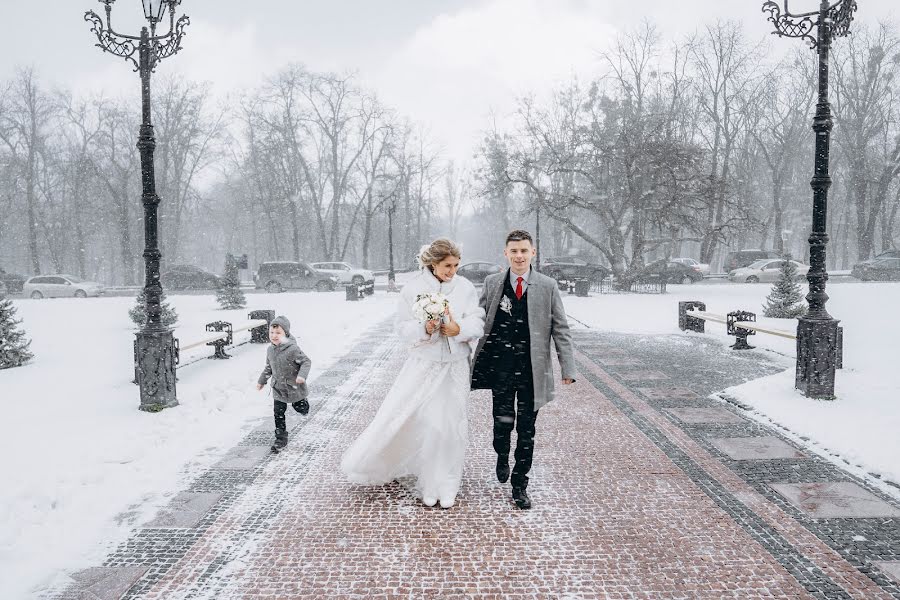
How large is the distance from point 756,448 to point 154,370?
247 inches

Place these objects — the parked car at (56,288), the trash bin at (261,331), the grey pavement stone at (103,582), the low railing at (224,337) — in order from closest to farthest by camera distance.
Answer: the grey pavement stone at (103,582) < the low railing at (224,337) < the trash bin at (261,331) < the parked car at (56,288)

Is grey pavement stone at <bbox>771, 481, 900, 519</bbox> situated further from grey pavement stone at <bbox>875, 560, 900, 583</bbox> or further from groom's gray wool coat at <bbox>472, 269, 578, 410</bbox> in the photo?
groom's gray wool coat at <bbox>472, 269, 578, 410</bbox>

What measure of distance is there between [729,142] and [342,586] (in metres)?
39.1

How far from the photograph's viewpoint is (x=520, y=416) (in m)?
4.05

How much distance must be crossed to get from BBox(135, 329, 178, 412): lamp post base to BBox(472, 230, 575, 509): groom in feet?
14.1

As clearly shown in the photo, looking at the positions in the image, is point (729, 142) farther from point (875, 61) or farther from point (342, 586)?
point (342, 586)

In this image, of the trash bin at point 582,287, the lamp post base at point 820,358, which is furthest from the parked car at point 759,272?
the lamp post base at point 820,358

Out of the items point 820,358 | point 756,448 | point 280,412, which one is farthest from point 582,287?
point 280,412

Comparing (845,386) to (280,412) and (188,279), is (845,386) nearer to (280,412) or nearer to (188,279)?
(280,412)

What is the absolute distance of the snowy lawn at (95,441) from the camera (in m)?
3.55

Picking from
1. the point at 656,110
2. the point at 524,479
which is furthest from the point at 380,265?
the point at 524,479

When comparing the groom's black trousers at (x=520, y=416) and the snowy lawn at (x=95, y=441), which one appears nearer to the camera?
the snowy lawn at (x=95, y=441)

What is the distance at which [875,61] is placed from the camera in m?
32.9

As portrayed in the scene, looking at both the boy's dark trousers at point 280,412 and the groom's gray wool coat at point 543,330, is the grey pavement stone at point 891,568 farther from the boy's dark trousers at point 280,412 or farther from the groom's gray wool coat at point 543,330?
the boy's dark trousers at point 280,412
